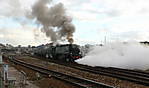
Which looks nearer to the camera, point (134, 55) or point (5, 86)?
point (5, 86)

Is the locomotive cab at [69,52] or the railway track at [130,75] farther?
the locomotive cab at [69,52]

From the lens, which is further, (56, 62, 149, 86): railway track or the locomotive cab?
the locomotive cab

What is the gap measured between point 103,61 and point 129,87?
19014mm

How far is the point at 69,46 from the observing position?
109 ft

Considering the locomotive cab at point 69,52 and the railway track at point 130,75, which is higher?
the locomotive cab at point 69,52

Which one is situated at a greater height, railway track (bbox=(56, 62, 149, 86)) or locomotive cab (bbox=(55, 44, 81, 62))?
locomotive cab (bbox=(55, 44, 81, 62))

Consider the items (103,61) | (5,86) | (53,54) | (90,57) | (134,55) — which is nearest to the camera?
(5,86)

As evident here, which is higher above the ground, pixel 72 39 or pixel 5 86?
pixel 72 39

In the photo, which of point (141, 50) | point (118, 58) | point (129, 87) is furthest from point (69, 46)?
point (129, 87)

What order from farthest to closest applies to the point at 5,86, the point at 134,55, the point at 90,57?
the point at 90,57 → the point at 134,55 → the point at 5,86

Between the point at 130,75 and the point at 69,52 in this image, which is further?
the point at 69,52

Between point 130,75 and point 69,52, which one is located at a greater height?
point 69,52

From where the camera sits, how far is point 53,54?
38.0m

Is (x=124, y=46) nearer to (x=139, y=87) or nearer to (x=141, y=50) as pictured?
(x=141, y=50)
